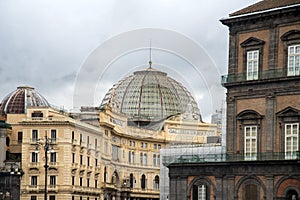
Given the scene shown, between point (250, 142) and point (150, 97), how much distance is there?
103608mm

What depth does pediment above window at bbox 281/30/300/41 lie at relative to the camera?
63500 millimetres

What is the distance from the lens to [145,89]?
169m

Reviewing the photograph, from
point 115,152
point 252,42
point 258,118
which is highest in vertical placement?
point 252,42

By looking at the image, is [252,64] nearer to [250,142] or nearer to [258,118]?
[258,118]

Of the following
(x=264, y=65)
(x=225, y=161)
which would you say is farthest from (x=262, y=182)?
(x=264, y=65)

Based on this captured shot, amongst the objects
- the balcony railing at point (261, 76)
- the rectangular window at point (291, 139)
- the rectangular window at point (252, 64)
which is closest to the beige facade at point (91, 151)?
the balcony railing at point (261, 76)

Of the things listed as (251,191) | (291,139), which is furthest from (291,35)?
(251,191)

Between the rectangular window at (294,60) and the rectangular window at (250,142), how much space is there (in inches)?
225

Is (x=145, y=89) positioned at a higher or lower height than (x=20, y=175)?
higher

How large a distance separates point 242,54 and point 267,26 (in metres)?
3.35

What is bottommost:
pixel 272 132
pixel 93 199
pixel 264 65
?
pixel 93 199

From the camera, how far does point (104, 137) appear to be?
398ft

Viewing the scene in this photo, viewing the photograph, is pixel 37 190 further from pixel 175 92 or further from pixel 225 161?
pixel 175 92

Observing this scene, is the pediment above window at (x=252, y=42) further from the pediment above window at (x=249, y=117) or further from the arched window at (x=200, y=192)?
the arched window at (x=200, y=192)
